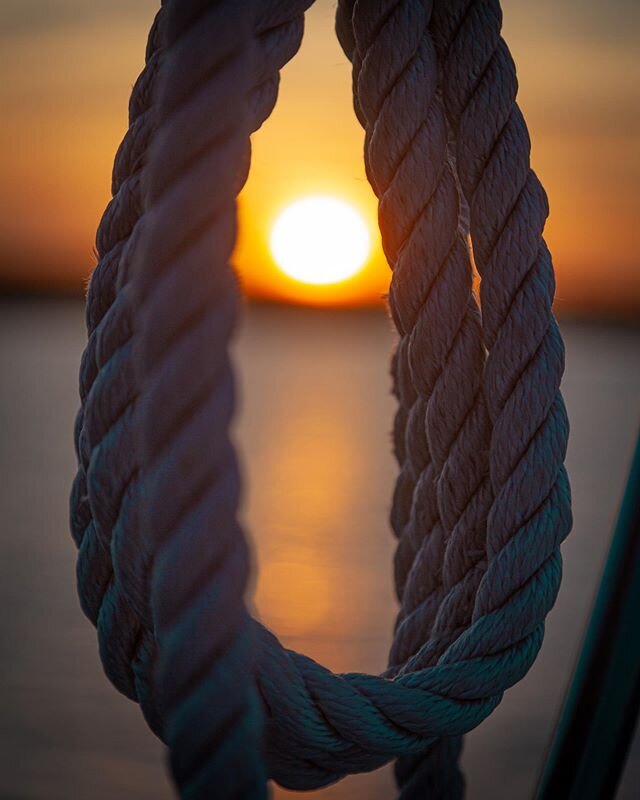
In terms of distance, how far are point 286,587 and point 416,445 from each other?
1813 millimetres

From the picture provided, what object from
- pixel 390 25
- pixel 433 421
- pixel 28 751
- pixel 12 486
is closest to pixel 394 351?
pixel 433 421

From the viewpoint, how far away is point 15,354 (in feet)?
26.9

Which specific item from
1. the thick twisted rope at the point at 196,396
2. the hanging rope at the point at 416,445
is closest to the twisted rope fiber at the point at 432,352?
the hanging rope at the point at 416,445

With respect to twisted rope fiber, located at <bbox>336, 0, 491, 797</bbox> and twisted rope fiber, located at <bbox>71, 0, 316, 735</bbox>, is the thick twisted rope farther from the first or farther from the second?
twisted rope fiber, located at <bbox>336, 0, 491, 797</bbox>

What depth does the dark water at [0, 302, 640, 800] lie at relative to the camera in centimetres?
161

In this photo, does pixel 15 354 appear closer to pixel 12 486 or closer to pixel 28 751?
pixel 12 486

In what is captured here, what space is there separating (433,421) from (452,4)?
0.70 feet

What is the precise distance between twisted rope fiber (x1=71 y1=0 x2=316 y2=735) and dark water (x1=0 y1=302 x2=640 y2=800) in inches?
2.0

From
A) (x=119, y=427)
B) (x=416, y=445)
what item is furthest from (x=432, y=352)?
(x=119, y=427)

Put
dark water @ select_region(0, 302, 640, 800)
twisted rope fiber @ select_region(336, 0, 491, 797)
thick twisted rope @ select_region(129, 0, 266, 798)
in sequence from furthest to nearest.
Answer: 1. dark water @ select_region(0, 302, 640, 800)
2. twisted rope fiber @ select_region(336, 0, 491, 797)
3. thick twisted rope @ select_region(129, 0, 266, 798)

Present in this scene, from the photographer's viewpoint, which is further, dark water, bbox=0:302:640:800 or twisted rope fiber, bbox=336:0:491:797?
dark water, bbox=0:302:640:800

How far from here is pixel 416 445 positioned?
60 cm

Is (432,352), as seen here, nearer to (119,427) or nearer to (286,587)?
(119,427)

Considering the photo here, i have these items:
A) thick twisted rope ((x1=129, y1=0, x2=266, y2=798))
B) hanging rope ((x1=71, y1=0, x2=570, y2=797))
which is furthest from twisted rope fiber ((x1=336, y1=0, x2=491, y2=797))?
thick twisted rope ((x1=129, y1=0, x2=266, y2=798))
